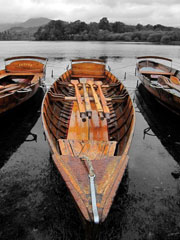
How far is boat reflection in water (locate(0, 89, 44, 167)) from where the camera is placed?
7.53m

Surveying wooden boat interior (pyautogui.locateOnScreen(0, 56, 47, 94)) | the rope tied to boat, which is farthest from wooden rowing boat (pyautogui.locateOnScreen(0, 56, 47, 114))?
the rope tied to boat

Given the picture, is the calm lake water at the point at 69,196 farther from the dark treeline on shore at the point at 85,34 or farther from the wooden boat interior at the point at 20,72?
the dark treeline on shore at the point at 85,34

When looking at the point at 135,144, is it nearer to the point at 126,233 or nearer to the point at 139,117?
the point at 139,117

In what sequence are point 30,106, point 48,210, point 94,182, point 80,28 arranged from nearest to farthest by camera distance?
point 94,182
point 48,210
point 30,106
point 80,28

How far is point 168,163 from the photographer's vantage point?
22.6ft

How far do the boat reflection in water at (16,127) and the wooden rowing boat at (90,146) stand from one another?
6.15 feet

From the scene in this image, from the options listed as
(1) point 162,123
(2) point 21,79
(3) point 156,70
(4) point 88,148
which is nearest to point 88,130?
(4) point 88,148

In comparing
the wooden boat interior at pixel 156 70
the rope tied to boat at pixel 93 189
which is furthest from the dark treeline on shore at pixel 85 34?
the rope tied to boat at pixel 93 189

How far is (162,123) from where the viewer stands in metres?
9.98

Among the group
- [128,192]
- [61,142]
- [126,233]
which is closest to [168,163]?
[128,192]

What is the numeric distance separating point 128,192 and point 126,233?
1294 mm

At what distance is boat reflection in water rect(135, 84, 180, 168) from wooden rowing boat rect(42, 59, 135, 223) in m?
2.19

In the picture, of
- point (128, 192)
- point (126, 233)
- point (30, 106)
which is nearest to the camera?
point (126, 233)

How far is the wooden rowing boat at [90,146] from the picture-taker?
329cm
